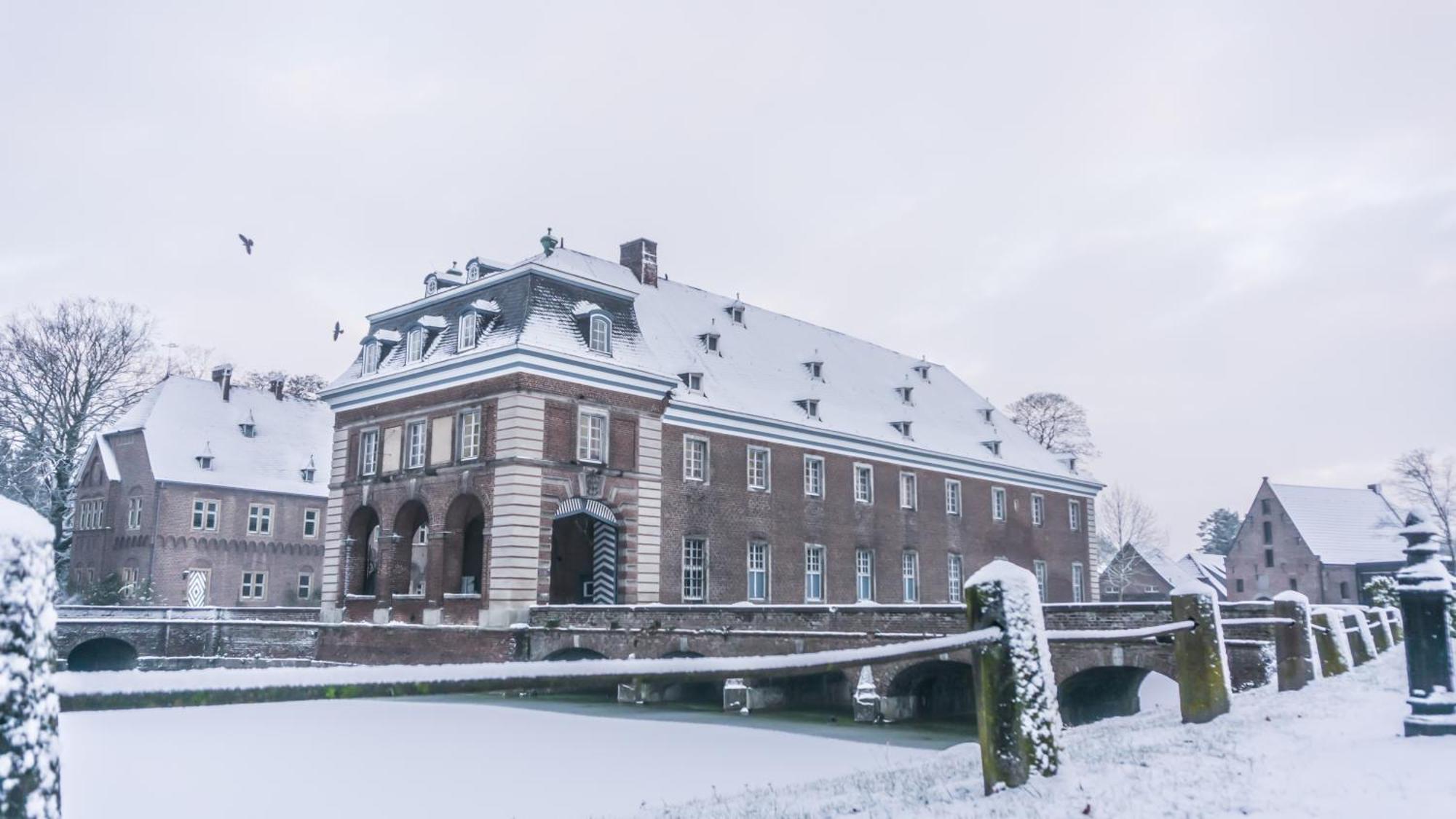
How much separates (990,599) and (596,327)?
82.0ft

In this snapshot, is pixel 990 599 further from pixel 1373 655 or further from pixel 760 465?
pixel 760 465

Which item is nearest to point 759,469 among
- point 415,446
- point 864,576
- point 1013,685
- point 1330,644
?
point 864,576

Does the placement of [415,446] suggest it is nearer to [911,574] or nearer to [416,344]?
[416,344]

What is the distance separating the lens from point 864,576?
37.5m

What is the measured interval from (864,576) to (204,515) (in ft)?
92.4

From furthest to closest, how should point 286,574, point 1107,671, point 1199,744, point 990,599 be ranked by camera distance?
point 286,574 → point 1107,671 → point 1199,744 → point 990,599

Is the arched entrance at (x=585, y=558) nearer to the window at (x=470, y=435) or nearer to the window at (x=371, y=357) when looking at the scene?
the window at (x=470, y=435)

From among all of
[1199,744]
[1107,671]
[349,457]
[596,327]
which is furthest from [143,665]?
[1199,744]

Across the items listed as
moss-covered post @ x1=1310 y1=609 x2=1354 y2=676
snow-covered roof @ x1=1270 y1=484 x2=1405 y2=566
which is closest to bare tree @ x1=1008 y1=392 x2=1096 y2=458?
snow-covered roof @ x1=1270 y1=484 x2=1405 y2=566

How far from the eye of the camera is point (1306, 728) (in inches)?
280

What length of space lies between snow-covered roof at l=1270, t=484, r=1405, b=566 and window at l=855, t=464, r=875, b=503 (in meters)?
32.4

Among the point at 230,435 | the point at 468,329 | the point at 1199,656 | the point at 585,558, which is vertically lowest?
the point at 1199,656

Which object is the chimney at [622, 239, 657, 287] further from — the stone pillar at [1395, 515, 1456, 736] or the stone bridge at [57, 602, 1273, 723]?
the stone pillar at [1395, 515, 1456, 736]

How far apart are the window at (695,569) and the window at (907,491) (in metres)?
10.4
